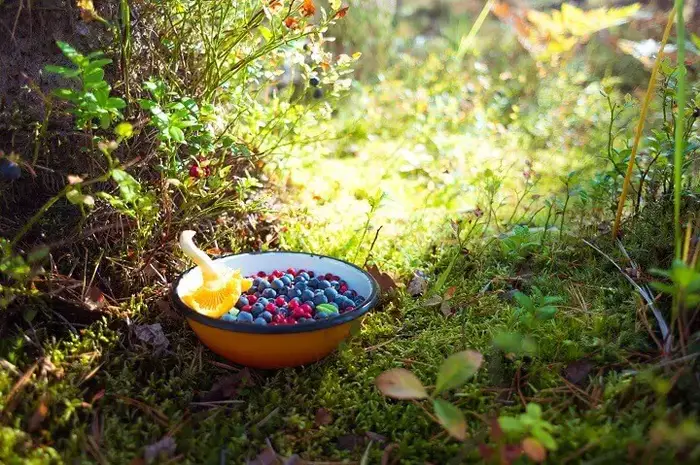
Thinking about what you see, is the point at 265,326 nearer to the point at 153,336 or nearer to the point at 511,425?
the point at 153,336

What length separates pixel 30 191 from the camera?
1.58 meters

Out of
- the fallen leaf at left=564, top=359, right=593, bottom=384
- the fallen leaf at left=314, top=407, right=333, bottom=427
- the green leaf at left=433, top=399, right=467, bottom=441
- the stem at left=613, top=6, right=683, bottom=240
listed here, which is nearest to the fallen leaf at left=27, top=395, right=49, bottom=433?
the fallen leaf at left=314, top=407, right=333, bottom=427

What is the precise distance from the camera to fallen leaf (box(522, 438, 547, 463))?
1.03 m

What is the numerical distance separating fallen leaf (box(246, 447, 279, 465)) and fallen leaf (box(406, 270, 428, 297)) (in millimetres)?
771

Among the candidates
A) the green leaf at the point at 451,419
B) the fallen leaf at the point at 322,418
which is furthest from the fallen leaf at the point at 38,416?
the green leaf at the point at 451,419

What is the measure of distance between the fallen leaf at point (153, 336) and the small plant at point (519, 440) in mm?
846

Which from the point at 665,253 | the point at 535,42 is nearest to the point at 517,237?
the point at 665,253

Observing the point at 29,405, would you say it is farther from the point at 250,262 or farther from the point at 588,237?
the point at 588,237

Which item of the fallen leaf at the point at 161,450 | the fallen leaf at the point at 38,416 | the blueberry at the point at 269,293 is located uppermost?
the blueberry at the point at 269,293

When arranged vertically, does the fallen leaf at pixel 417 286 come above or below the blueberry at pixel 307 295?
below

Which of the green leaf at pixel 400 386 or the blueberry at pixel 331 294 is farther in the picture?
the blueberry at pixel 331 294

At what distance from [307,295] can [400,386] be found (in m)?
0.54

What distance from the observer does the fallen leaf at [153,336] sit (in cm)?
150

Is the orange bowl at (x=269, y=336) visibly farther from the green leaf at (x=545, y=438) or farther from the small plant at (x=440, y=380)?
the green leaf at (x=545, y=438)
